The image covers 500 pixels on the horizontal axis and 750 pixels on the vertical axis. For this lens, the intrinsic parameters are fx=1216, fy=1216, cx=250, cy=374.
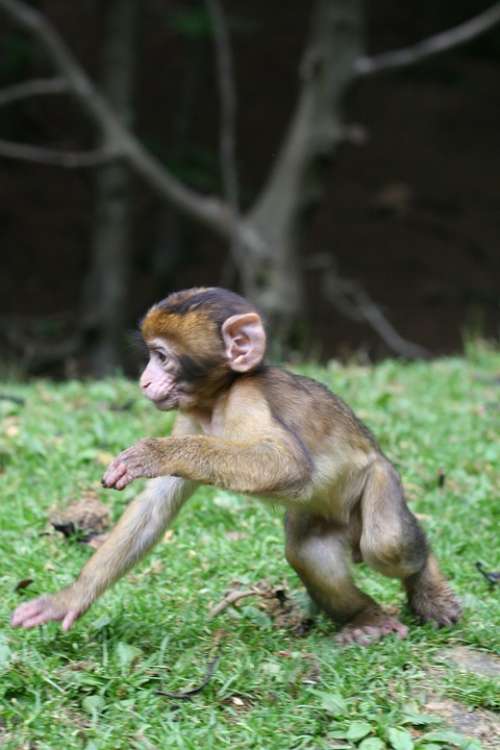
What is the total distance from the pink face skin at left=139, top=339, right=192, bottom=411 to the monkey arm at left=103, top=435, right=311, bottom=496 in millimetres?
369

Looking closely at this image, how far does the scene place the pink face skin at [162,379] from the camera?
15.9ft

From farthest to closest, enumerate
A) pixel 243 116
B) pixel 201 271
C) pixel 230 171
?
pixel 243 116 < pixel 201 271 < pixel 230 171

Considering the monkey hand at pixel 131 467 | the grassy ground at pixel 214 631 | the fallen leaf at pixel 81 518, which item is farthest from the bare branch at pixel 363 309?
the monkey hand at pixel 131 467

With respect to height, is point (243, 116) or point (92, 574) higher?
point (243, 116)

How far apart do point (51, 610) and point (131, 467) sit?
0.85 meters

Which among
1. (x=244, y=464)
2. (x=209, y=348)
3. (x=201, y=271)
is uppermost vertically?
(x=209, y=348)

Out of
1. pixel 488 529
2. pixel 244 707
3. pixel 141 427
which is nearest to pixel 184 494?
pixel 244 707

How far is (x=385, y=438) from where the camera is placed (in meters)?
7.67

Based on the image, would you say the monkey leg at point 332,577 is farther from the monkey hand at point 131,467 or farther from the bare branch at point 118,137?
the bare branch at point 118,137

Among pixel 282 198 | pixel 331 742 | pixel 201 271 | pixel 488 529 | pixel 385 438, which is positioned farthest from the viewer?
pixel 201 271

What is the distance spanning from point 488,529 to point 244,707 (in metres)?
2.39

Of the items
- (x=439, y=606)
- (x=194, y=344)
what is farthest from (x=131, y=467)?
(x=439, y=606)

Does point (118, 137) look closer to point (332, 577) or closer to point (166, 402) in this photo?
point (166, 402)

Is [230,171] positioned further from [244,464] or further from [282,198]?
[244,464]
